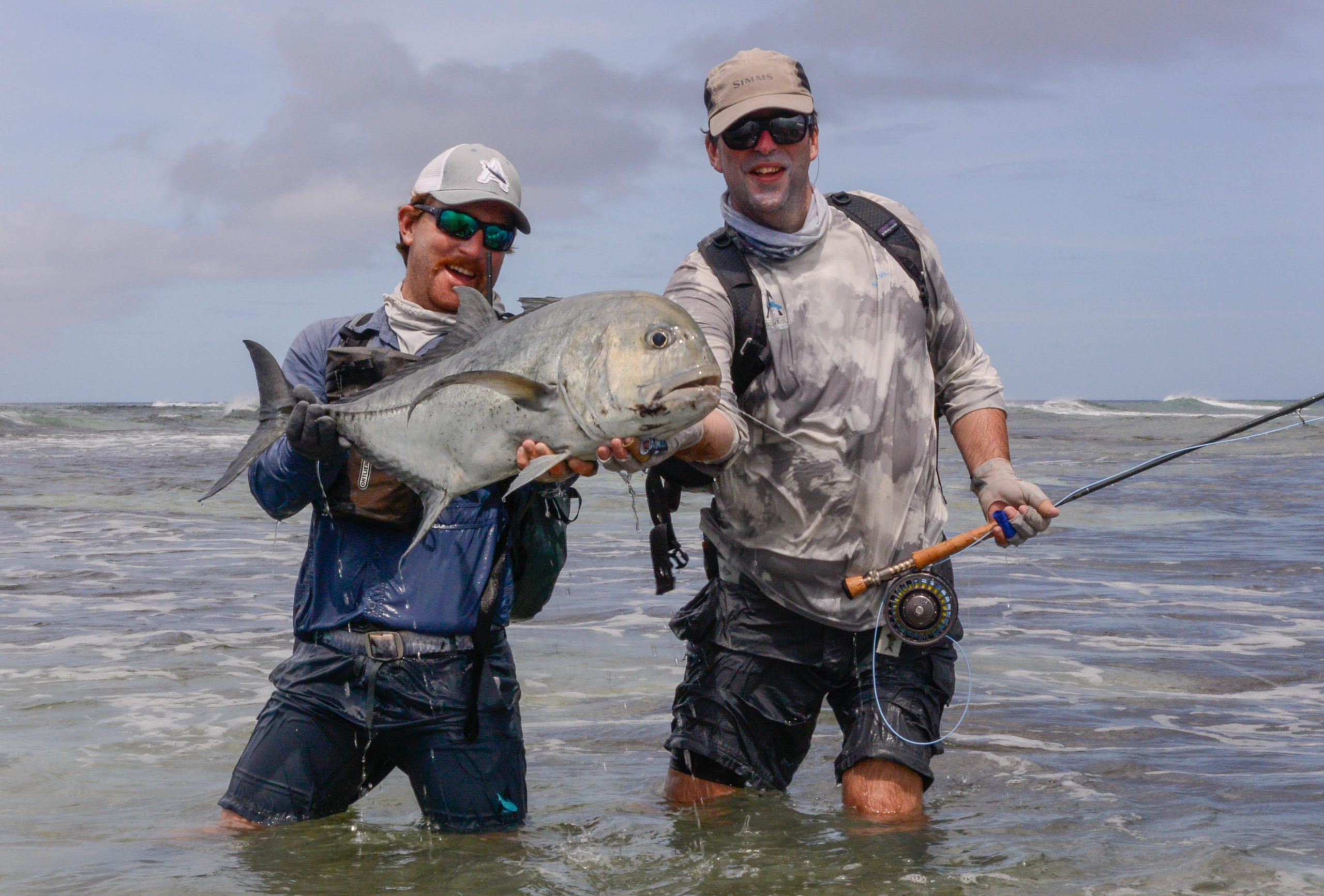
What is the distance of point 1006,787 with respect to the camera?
5223mm

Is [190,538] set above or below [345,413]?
below

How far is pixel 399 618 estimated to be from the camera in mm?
3949

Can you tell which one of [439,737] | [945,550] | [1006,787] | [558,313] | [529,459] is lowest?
[1006,787]

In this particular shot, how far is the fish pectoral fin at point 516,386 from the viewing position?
319 cm

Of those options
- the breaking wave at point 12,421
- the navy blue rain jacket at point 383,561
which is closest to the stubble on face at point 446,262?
the navy blue rain jacket at point 383,561

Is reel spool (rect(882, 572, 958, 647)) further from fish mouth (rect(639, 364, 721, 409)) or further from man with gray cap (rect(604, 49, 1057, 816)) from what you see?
fish mouth (rect(639, 364, 721, 409))

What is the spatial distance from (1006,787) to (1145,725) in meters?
1.34

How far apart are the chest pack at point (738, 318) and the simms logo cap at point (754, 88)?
0.40 m

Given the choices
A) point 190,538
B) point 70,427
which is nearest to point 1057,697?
point 190,538

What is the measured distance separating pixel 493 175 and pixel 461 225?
20 cm

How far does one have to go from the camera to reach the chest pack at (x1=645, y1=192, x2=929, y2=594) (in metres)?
4.21

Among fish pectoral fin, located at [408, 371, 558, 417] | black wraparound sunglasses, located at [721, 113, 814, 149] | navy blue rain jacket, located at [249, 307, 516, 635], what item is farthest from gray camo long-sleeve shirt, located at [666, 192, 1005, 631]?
fish pectoral fin, located at [408, 371, 558, 417]

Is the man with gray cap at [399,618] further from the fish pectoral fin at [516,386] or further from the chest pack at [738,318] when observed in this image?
the fish pectoral fin at [516,386]

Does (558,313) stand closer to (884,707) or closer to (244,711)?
(884,707)
